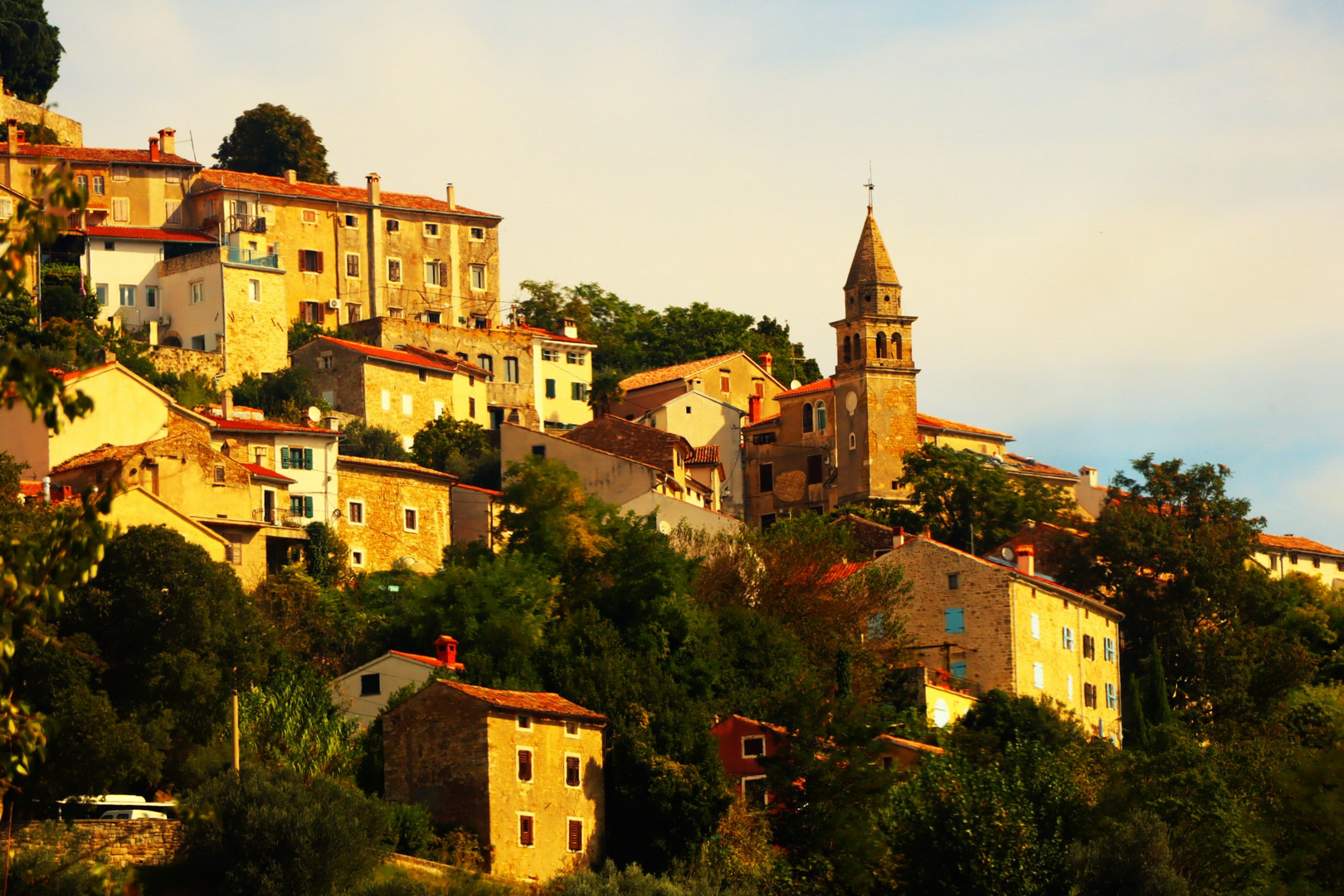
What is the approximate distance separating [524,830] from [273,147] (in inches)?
2556

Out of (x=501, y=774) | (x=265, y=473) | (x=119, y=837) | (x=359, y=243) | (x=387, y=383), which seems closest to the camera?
(x=119, y=837)

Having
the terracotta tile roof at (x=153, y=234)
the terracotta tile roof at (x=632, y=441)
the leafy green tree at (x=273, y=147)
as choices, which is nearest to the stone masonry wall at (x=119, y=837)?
the terracotta tile roof at (x=632, y=441)

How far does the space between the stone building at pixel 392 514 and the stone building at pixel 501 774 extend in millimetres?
19110

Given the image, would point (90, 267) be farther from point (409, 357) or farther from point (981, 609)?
point (981, 609)

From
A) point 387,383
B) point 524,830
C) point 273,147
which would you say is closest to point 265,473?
point 387,383

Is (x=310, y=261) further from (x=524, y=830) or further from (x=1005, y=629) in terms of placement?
(x=524, y=830)

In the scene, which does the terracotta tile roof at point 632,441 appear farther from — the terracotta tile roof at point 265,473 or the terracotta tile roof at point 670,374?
the terracotta tile roof at point 265,473

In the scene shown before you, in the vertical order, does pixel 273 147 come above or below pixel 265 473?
above

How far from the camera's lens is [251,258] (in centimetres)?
8194

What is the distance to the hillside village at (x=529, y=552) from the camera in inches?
1737

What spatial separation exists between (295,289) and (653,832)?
4897cm

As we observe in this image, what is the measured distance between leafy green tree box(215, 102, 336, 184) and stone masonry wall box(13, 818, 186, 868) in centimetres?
6474

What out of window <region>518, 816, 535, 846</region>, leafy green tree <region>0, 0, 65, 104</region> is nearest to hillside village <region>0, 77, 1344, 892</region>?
window <region>518, 816, 535, 846</region>

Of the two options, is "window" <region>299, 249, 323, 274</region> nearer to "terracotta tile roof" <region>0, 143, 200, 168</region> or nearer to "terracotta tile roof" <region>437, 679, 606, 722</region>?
"terracotta tile roof" <region>0, 143, 200, 168</region>
